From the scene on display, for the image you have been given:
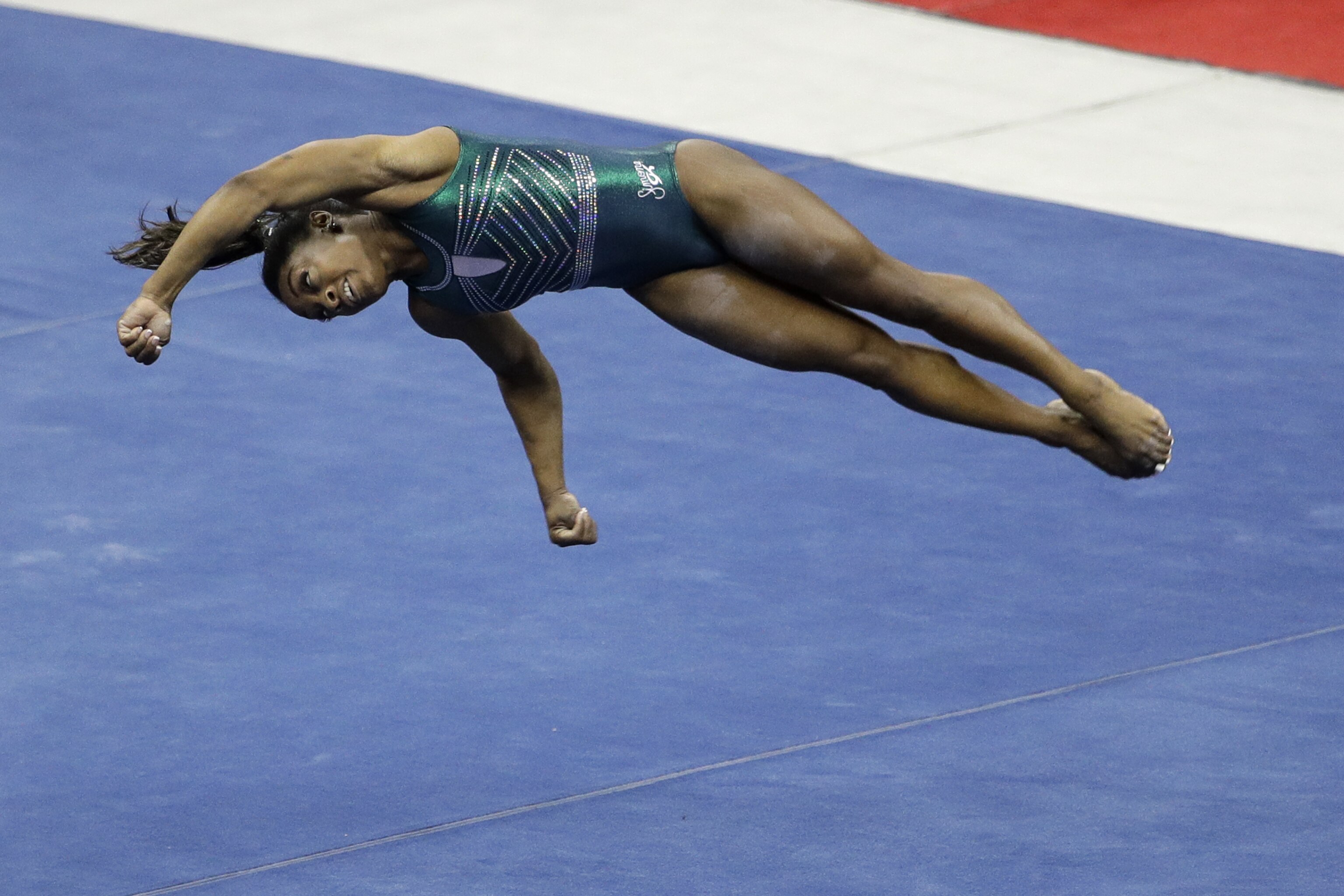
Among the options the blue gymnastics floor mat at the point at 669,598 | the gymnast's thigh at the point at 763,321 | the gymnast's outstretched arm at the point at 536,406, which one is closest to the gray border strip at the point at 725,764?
the blue gymnastics floor mat at the point at 669,598

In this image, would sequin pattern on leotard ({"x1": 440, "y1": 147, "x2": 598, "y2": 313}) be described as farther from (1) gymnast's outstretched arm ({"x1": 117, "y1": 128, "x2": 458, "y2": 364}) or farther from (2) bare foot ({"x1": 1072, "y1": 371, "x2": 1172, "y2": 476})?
(2) bare foot ({"x1": 1072, "y1": 371, "x2": 1172, "y2": 476})

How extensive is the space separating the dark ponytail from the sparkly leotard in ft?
0.78

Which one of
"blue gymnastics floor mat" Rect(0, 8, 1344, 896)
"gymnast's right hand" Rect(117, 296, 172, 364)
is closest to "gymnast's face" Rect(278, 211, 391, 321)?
"gymnast's right hand" Rect(117, 296, 172, 364)

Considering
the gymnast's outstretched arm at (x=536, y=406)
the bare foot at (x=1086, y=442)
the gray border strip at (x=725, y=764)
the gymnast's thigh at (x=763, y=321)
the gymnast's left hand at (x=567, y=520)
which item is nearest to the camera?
the gymnast's thigh at (x=763, y=321)

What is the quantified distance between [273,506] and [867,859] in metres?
2.95

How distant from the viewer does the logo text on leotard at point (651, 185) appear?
5180 millimetres

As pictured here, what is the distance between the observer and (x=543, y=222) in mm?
5117

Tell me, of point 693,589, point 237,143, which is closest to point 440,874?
point 693,589

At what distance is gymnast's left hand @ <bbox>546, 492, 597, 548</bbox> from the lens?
5680mm

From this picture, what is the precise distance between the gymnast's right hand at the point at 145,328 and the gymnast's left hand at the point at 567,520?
4.29ft

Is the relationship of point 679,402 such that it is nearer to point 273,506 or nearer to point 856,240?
point 273,506

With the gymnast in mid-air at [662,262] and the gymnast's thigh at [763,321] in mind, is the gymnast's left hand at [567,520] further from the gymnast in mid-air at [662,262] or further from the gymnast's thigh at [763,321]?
the gymnast's thigh at [763,321]

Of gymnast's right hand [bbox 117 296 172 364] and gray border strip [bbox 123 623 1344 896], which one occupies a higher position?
gymnast's right hand [bbox 117 296 172 364]

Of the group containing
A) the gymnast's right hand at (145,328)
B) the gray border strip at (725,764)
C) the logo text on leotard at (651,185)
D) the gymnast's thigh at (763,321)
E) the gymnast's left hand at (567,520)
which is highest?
the logo text on leotard at (651,185)
